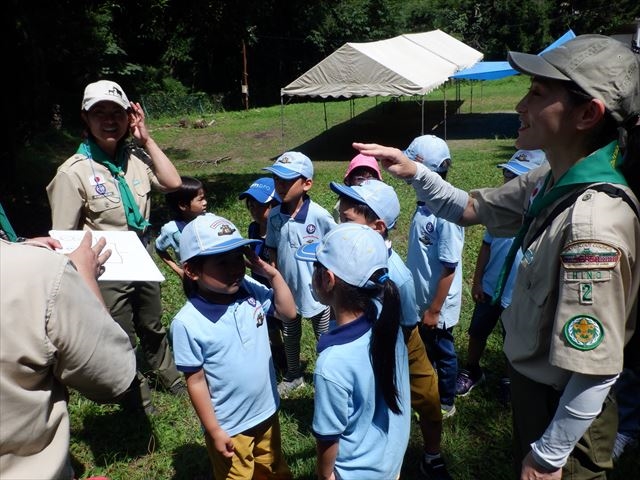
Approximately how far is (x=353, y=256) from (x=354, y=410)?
0.56m

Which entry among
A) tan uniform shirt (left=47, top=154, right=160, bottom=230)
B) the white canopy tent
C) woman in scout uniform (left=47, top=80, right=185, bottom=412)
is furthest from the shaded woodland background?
tan uniform shirt (left=47, top=154, right=160, bottom=230)

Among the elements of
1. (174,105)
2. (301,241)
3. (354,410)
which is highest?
(301,241)

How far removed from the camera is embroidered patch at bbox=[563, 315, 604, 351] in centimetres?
150

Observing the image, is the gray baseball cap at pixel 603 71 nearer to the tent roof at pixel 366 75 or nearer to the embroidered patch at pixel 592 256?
the embroidered patch at pixel 592 256

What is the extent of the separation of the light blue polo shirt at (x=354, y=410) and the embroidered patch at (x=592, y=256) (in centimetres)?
73

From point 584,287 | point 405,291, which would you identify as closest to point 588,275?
point 584,287

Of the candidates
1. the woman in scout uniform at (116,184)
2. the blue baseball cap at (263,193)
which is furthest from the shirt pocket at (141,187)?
the blue baseball cap at (263,193)

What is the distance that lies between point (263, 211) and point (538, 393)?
2.39 metres

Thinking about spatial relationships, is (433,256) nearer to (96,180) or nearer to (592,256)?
(592,256)

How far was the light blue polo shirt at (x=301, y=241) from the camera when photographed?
3404mm

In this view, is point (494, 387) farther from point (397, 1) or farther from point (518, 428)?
point (397, 1)

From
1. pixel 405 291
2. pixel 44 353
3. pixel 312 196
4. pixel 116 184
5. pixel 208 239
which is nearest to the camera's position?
pixel 44 353

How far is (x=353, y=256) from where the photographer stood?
6.20 feet

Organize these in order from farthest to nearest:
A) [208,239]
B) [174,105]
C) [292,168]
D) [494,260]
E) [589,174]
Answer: [174,105] < [494,260] < [292,168] < [208,239] < [589,174]
